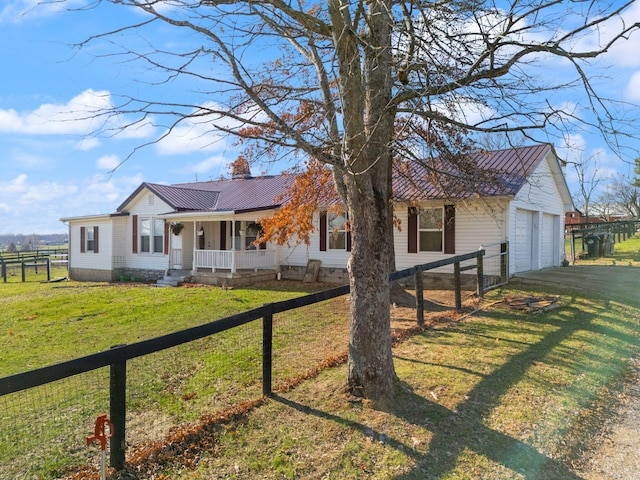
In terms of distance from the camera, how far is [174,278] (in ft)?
57.8

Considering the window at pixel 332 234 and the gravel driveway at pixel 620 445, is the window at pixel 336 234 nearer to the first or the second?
the window at pixel 332 234

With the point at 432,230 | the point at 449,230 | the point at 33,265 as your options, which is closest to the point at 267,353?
the point at 449,230

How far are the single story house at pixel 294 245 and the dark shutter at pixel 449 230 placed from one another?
0.10ft

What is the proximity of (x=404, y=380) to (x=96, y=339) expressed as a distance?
6.23 metres

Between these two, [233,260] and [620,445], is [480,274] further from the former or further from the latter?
[233,260]

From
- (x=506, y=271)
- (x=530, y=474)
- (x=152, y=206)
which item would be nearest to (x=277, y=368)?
(x=530, y=474)

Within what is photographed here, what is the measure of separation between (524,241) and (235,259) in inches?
407

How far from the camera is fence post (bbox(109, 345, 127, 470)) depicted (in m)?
3.27

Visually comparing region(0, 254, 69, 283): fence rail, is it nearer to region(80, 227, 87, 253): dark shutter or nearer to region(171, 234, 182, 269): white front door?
region(80, 227, 87, 253): dark shutter

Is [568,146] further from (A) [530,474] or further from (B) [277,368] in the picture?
(B) [277,368]

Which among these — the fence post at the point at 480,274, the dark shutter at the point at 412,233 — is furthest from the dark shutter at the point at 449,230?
the fence post at the point at 480,274

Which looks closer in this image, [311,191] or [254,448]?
[254,448]

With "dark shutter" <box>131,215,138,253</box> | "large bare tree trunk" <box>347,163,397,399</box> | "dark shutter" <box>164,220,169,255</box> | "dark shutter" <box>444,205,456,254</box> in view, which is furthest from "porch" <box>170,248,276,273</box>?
"large bare tree trunk" <box>347,163,397,399</box>

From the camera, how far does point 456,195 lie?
1147 centimetres
